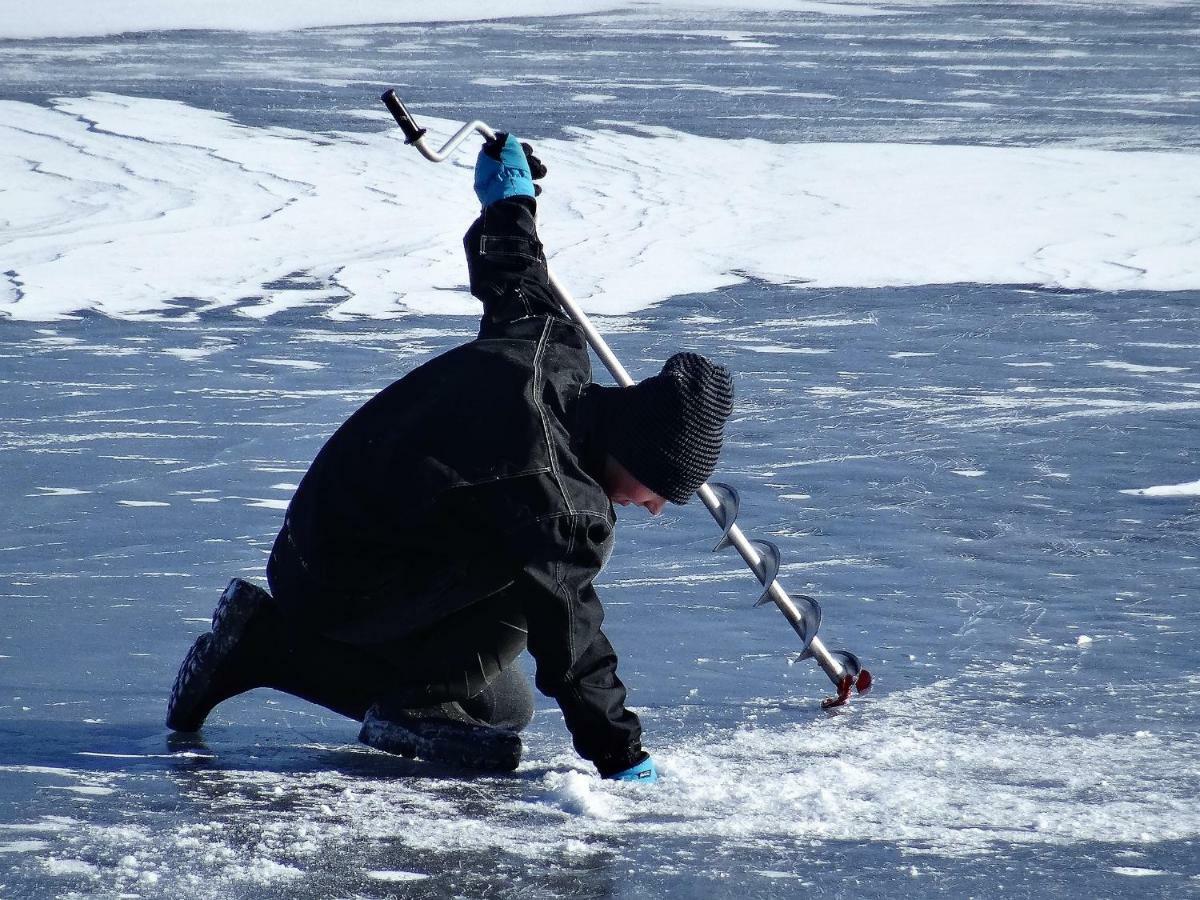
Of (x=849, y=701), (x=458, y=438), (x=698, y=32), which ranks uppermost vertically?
(x=698, y=32)

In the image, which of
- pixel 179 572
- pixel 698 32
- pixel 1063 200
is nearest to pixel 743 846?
pixel 179 572

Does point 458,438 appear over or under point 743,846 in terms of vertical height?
over

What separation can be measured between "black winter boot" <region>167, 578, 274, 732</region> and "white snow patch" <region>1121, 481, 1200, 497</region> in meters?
2.60

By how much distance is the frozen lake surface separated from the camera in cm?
246

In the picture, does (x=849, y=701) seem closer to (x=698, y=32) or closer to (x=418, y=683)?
(x=418, y=683)

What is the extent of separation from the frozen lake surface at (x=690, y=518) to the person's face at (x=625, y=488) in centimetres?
48

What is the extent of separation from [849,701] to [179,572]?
156cm

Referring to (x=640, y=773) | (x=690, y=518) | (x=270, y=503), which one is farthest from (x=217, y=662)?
(x=690, y=518)

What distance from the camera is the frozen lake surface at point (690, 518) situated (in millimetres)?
2459

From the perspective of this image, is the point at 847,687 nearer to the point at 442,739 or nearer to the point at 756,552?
the point at 756,552

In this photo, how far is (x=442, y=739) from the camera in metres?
2.78

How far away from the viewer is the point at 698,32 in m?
16.2

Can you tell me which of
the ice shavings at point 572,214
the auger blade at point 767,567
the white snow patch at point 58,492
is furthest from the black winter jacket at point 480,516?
the ice shavings at point 572,214

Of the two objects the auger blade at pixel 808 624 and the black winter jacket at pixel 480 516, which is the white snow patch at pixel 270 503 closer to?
the black winter jacket at pixel 480 516
